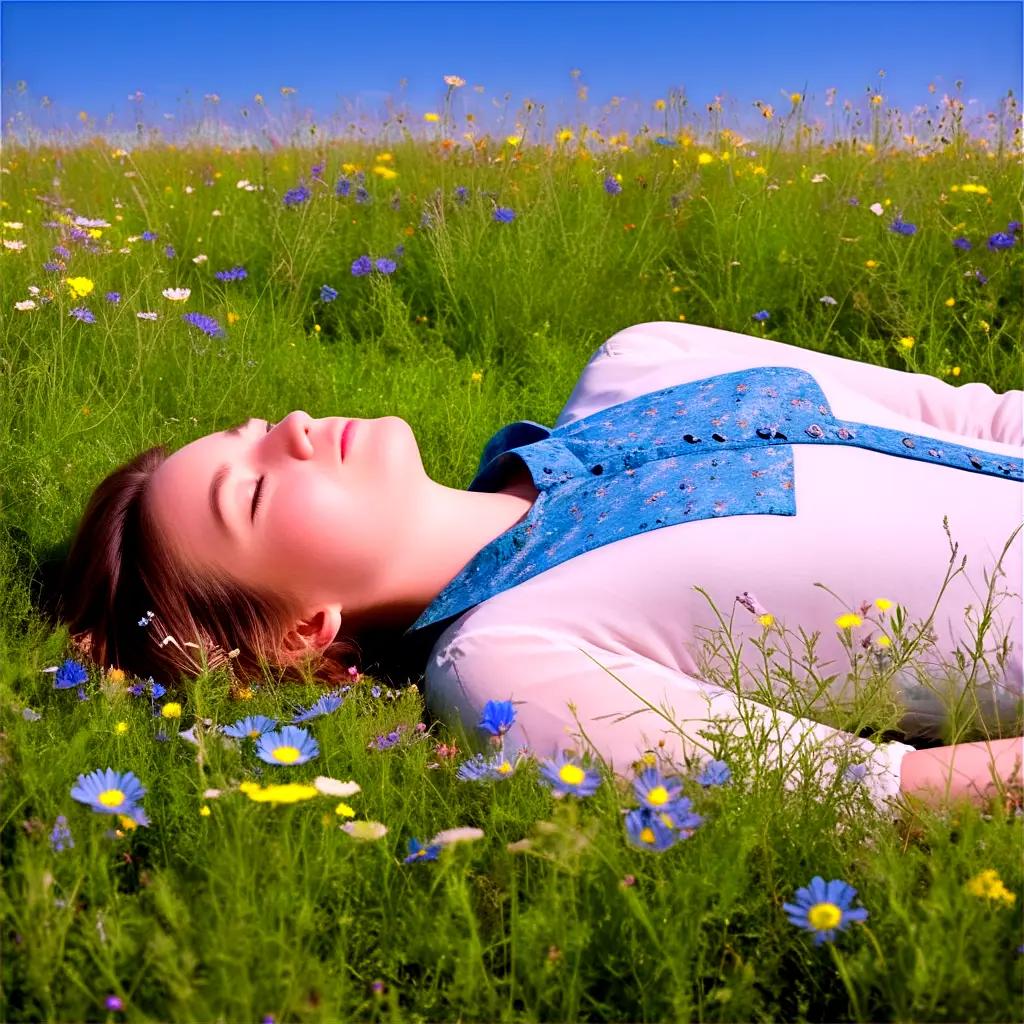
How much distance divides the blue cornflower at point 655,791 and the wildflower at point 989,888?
0.35 m

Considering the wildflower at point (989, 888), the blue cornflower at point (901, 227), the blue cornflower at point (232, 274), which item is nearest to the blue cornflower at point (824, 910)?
the wildflower at point (989, 888)

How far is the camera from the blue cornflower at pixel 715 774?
148cm

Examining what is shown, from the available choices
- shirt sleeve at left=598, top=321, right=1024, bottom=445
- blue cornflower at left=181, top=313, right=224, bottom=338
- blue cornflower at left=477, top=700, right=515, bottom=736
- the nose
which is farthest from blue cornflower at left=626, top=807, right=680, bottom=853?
blue cornflower at left=181, top=313, right=224, bottom=338

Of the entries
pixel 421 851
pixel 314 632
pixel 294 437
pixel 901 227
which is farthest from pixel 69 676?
pixel 901 227

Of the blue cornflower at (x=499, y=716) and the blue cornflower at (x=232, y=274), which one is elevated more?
Result: the blue cornflower at (x=232, y=274)

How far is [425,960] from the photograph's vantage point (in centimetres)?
137

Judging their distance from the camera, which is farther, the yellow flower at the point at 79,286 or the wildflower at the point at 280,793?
the yellow flower at the point at 79,286

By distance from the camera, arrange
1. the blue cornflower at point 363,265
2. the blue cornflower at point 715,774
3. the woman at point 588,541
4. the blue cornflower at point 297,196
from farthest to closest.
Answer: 1. the blue cornflower at point 297,196
2. the blue cornflower at point 363,265
3. the woman at point 588,541
4. the blue cornflower at point 715,774

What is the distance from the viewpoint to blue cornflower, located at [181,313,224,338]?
3512 millimetres

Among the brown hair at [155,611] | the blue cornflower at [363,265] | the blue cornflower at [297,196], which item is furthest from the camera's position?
the blue cornflower at [297,196]

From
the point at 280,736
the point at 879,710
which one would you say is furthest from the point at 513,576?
the point at 879,710

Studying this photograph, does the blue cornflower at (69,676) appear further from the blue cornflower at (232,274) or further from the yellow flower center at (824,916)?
the blue cornflower at (232,274)

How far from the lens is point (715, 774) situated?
1.48m

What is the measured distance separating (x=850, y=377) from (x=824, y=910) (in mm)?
1669
